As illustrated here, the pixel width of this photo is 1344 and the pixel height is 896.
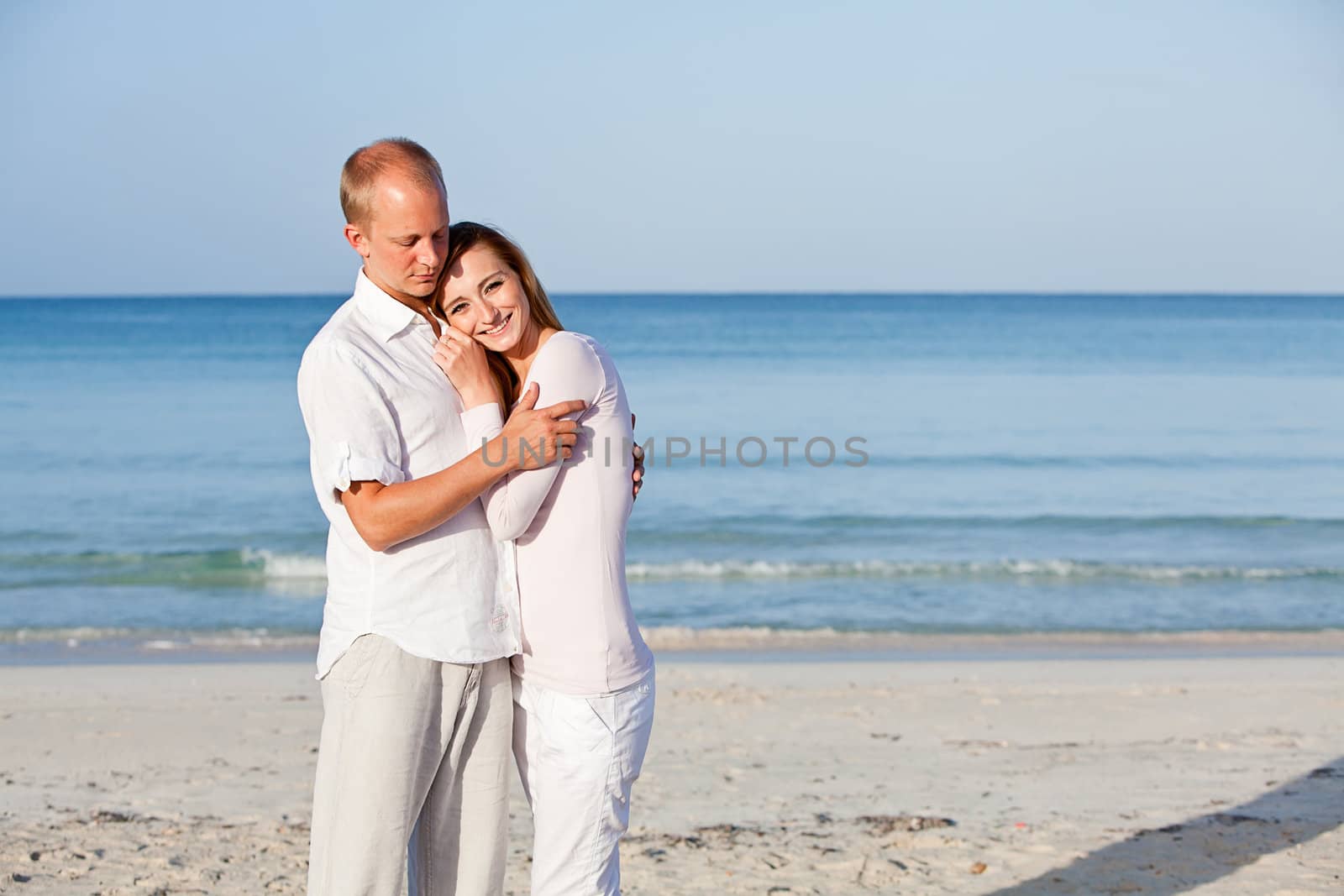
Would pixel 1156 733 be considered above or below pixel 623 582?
below

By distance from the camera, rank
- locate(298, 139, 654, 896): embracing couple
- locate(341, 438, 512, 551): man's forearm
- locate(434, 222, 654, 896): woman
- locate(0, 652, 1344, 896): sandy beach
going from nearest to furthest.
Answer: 1. locate(341, 438, 512, 551): man's forearm
2. locate(298, 139, 654, 896): embracing couple
3. locate(434, 222, 654, 896): woman
4. locate(0, 652, 1344, 896): sandy beach

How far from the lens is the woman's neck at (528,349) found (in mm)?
2771

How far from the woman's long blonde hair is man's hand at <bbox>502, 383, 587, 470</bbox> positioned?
20 centimetres

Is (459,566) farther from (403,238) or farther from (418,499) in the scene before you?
(403,238)

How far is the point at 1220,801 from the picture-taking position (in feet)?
17.5

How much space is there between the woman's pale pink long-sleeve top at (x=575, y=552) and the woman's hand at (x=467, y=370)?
3 cm

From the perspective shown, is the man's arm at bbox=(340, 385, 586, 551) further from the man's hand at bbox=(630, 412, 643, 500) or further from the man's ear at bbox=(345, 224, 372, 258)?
the man's ear at bbox=(345, 224, 372, 258)

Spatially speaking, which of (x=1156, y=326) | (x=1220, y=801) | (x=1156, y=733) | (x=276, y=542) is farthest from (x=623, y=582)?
(x=1156, y=326)

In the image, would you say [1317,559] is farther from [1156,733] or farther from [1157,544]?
[1156,733]

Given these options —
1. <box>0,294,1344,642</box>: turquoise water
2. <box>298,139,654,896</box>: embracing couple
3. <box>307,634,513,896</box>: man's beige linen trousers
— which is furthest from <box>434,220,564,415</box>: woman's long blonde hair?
<box>0,294,1344,642</box>: turquoise water

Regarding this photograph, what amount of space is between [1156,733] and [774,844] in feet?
9.38

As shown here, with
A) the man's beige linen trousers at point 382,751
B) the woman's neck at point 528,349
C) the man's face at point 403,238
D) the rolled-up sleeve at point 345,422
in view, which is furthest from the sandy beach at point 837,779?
the man's face at point 403,238

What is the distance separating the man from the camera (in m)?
2.46

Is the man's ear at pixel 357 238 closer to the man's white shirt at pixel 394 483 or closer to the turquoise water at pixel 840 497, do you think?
the man's white shirt at pixel 394 483
